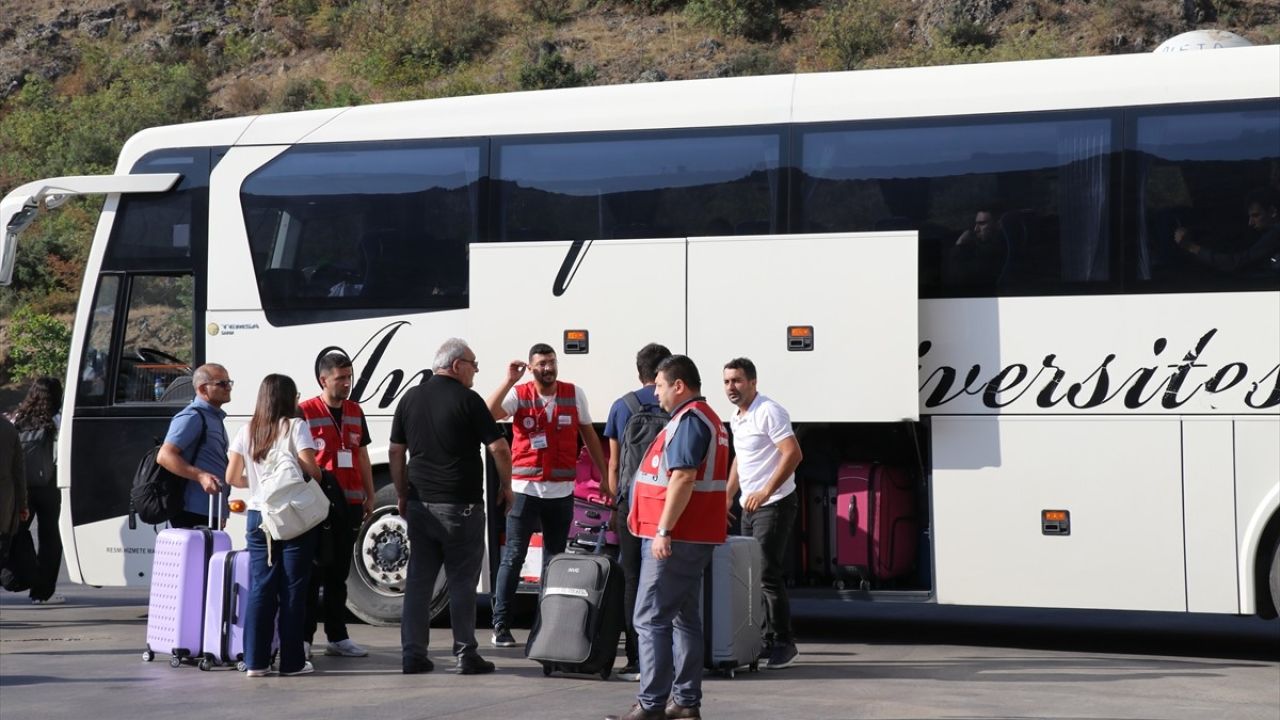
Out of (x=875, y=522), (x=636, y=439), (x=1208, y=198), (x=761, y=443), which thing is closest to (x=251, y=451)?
(x=636, y=439)

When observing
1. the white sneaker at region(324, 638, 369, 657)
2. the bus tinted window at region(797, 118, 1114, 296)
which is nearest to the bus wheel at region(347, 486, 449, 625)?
the white sneaker at region(324, 638, 369, 657)

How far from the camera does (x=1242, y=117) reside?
32.7 feet

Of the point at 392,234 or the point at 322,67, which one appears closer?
the point at 392,234

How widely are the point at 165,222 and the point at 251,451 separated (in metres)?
3.53

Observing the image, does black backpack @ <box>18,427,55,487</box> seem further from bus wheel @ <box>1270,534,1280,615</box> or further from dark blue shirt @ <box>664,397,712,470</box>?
bus wheel @ <box>1270,534,1280,615</box>

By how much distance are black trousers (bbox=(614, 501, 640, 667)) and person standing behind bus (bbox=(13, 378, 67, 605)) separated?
5738 mm

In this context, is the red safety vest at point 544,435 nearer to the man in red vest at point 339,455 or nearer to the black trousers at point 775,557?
the man in red vest at point 339,455

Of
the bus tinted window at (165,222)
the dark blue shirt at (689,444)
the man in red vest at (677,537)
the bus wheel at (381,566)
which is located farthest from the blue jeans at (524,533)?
the bus tinted window at (165,222)

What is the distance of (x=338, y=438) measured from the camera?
9.88 m

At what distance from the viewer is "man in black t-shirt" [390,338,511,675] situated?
29.9 ft

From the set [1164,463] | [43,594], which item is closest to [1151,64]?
[1164,463]

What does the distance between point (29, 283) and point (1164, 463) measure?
121ft

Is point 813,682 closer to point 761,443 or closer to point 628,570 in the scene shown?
point 628,570

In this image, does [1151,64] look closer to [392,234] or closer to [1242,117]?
[1242,117]
